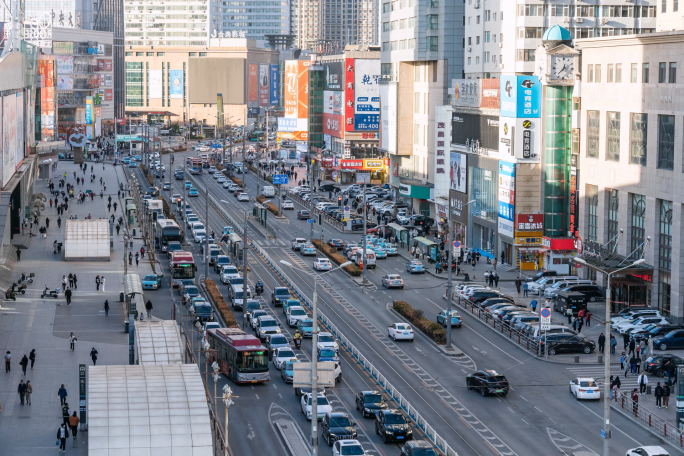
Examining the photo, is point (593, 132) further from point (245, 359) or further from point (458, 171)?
point (245, 359)

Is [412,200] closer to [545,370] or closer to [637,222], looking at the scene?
[637,222]

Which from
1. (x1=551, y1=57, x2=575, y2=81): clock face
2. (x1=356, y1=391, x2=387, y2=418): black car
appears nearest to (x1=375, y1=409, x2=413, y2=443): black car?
(x1=356, y1=391, x2=387, y2=418): black car

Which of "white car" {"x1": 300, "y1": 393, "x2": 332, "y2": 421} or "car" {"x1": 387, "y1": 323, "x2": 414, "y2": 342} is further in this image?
"car" {"x1": 387, "y1": 323, "x2": 414, "y2": 342}

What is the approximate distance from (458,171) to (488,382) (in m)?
61.1

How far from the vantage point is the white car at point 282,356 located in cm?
6746

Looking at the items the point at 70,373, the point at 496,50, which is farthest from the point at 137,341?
the point at 496,50

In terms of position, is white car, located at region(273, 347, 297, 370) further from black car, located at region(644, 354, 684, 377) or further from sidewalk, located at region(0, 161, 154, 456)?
black car, located at region(644, 354, 684, 377)

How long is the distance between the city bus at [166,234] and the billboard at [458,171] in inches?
1199

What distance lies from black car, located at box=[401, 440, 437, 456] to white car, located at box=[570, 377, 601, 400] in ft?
51.1

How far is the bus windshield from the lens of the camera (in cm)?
6384

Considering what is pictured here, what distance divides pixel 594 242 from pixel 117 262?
4472 cm

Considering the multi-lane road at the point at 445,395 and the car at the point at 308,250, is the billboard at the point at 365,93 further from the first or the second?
the multi-lane road at the point at 445,395

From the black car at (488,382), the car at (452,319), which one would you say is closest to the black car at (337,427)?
the black car at (488,382)

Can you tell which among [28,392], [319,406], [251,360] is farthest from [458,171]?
[28,392]
